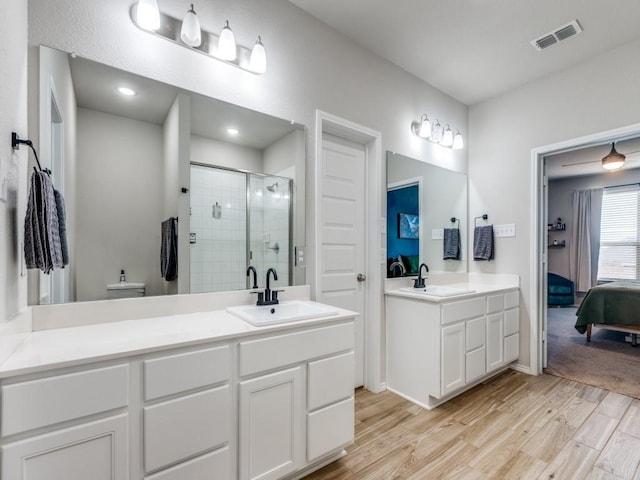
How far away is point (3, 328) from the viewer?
101 centimetres

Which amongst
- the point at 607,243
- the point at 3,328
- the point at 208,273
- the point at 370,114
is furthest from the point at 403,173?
the point at 607,243

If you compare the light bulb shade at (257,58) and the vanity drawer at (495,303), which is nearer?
the light bulb shade at (257,58)

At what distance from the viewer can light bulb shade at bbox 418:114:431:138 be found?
2.92 metres

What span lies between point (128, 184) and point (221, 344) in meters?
0.93

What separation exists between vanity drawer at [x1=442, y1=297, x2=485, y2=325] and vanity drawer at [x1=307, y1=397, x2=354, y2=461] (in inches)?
40.1

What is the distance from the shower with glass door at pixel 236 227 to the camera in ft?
5.69

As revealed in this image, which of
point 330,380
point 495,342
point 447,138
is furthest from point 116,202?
point 495,342

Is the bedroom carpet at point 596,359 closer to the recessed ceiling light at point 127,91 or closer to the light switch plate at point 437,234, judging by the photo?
the light switch plate at point 437,234

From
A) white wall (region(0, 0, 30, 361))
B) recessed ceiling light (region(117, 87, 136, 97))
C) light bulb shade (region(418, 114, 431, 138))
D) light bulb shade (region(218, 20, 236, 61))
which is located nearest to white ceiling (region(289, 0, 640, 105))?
light bulb shade (region(418, 114, 431, 138))

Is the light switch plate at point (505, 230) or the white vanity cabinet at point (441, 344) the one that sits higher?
the light switch plate at point (505, 230)

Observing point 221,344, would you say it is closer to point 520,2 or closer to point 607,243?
point 520,2

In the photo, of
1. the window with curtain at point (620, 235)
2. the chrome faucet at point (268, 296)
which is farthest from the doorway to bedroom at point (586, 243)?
the chrome faucet at point (268, 296)

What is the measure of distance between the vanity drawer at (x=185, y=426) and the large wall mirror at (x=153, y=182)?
0.61m

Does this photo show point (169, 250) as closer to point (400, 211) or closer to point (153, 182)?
point (153, 182)
